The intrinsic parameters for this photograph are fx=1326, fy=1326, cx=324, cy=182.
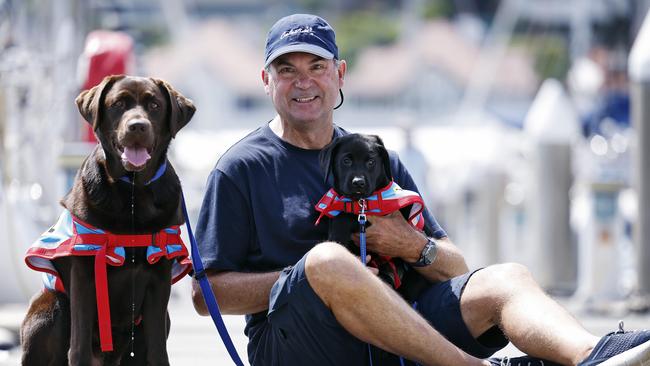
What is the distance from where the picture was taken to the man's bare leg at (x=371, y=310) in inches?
171

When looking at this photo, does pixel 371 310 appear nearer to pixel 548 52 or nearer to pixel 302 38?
pixel 302 38

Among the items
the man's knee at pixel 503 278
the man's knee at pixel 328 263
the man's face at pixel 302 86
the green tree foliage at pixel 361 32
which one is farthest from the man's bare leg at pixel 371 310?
the green tree foliage at pixel 361 32

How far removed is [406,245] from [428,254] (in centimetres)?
9

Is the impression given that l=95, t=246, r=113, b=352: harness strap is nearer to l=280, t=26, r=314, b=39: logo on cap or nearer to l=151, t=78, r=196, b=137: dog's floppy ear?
l=151, t=78, r=196, b=137: dog's floppy ear

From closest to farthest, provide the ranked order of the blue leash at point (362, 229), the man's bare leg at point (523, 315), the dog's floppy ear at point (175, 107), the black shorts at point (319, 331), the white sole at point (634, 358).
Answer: the white sole at point (634, 358), the man's bare leg at point (523, 315), the black shorts at point (319, 331), the dog's floppy ear at point (175, 107), the blue leash at point (362, 229)

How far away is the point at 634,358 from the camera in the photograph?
4.00 m

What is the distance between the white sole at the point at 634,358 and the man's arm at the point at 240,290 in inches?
49.6

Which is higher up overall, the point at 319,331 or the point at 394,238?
the point at 394,238

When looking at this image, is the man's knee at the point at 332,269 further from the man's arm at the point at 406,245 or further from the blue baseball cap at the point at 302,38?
the blue baseball cap at the point at 302,38

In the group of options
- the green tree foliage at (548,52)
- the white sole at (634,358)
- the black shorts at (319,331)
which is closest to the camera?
the white sole at (634,358)

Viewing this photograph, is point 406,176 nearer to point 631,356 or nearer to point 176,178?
point 176,178

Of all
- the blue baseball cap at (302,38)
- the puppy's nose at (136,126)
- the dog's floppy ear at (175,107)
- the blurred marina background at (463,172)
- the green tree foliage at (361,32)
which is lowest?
the blurred marina background at (463,172)

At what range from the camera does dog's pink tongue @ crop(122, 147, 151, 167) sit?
14.3 feet

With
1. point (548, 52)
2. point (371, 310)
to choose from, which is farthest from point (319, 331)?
point (548, 52)
